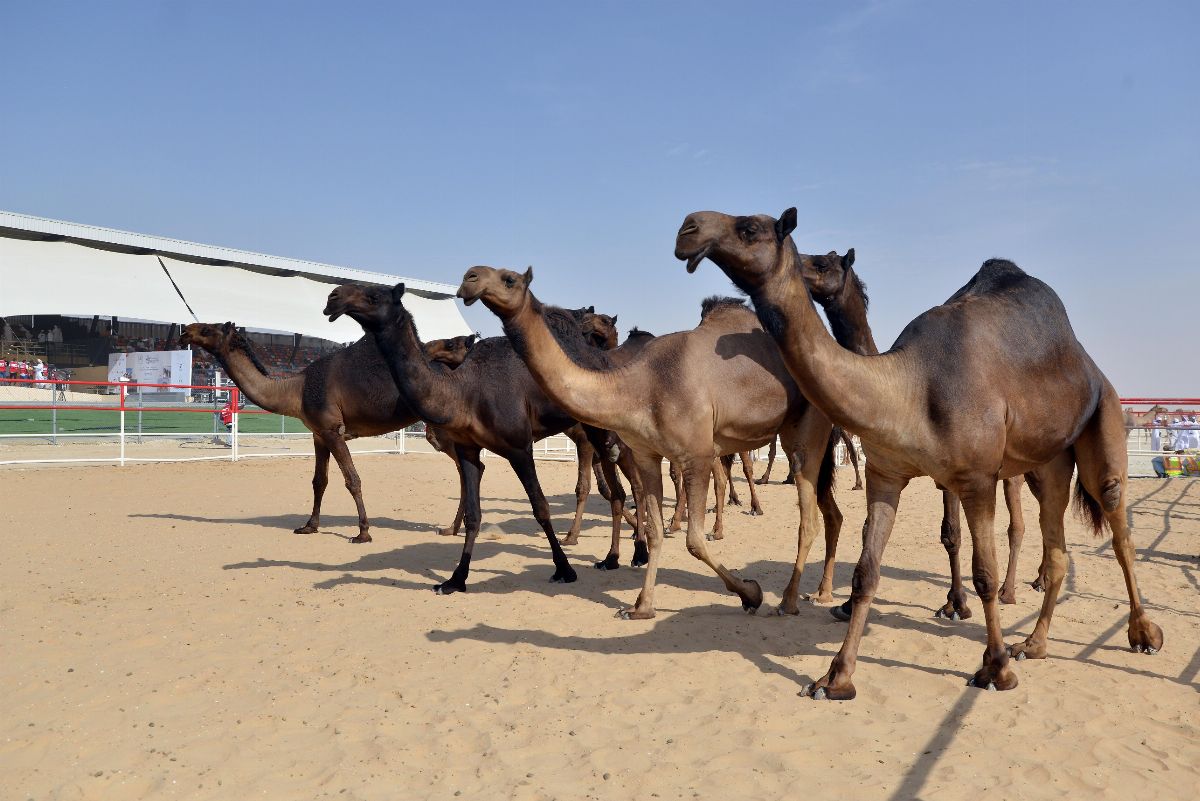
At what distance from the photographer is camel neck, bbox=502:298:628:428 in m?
5.52

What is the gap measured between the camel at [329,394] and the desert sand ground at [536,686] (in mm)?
1473

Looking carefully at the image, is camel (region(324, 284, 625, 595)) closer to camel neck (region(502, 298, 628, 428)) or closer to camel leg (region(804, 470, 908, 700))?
camel neck (region(502, 298, 628, 428))

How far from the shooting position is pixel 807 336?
13.9 ft

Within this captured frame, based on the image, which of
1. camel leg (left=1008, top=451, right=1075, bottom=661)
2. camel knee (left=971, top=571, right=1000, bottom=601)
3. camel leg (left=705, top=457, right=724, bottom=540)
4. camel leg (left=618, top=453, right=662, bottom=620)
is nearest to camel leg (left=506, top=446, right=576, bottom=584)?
camel leg (left=618, top=453, right=662, bottom=620)

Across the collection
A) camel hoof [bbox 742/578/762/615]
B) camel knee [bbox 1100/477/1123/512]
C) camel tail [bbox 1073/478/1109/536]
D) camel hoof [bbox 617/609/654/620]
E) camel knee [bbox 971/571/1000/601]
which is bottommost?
camel hoof [bbox 617/609/654/620]

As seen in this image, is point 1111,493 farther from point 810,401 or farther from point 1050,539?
point 810,401

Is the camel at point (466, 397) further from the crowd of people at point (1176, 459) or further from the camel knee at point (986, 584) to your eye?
the crowd of people at point (1176, 459)

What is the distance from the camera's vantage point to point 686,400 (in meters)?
6.09

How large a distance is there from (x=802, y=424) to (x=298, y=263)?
38943mm

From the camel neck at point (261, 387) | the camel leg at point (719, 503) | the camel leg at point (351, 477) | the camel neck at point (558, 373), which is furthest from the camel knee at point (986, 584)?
the camel neck at point (261, 387)

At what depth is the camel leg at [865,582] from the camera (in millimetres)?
4465

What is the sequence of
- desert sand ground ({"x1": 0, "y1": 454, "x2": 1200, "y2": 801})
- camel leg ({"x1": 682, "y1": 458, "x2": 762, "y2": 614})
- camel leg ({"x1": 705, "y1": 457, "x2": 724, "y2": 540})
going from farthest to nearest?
camel leg ({"x1": 705, "y1": 457, "x2": 724, "y2": 540})
camel leg ({"x1": 682, "y1": 458, "x2": 762, "y2": 614})
desert sand ground ({"x1": 0, "y1": 454, "x2": 1200, "y2": 801})

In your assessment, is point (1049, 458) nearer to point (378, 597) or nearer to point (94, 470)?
point (378, 597)

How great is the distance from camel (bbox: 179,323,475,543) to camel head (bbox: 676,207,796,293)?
631 cm
